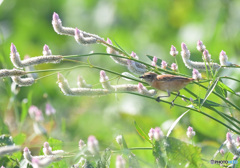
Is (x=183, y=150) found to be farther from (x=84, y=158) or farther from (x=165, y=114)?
(x=165, y=114)

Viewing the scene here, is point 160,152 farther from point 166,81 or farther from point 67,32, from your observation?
point 67,32

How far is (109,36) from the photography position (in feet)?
12.6

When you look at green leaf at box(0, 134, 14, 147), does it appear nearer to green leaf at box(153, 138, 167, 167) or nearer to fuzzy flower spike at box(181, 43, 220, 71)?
green leaf at box(153, 138, 167, 167)

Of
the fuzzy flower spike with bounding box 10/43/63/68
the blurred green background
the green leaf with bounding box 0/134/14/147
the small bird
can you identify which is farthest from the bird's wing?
the blurred green background

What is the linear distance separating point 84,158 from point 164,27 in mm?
3068

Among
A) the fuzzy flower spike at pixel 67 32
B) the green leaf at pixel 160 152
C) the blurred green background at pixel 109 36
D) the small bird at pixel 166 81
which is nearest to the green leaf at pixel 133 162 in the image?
the green leaf at pixel 160 152

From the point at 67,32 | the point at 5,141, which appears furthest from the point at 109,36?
the point at 67,32

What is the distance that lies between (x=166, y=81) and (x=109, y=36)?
8.86 feet

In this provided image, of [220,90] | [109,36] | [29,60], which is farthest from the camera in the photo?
[109,36]

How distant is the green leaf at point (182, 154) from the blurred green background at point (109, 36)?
1222mm

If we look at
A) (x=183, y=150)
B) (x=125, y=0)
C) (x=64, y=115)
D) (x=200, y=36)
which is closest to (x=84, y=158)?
(x=183, y=150)

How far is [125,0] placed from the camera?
4391mm

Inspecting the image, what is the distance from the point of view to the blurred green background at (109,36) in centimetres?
283

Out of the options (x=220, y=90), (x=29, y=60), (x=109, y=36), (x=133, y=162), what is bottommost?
(x=133, y=162)
